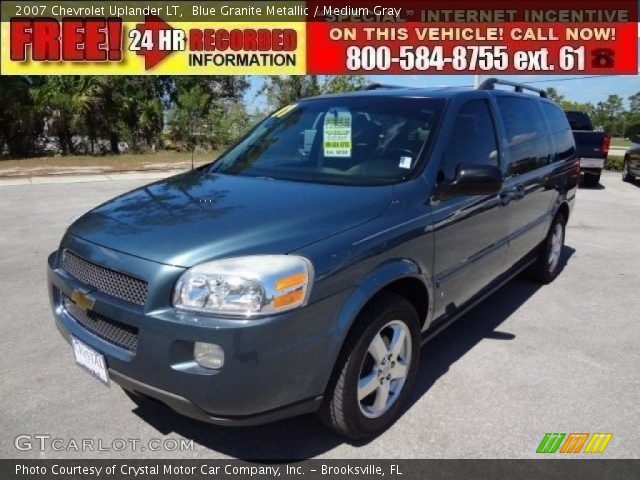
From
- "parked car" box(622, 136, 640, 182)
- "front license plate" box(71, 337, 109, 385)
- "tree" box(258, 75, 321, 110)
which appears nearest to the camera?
"front license plate" box(71, 337, 109, 385)

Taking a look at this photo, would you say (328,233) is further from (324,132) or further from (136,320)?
(324,132)

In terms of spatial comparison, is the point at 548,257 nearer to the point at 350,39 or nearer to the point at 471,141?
the point at 471,141

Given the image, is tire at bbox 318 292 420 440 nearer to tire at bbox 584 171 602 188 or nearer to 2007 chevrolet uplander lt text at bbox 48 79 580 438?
2007 chevrolet uplander lt text at bbox 48 79 580 438

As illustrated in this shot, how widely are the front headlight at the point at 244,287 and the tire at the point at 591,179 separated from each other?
42.8 feet

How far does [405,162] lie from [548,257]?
2863mm

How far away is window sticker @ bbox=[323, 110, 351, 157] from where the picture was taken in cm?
327

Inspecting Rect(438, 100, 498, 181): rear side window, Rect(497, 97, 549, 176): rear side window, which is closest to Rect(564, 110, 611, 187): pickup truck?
Rect(497, 97, 549, 176): rear side window

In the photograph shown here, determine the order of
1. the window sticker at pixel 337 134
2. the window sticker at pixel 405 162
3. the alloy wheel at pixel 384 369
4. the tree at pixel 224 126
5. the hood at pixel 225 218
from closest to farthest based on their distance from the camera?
the hood at pixel 225 218
the alloy wheel at pixel 384 369
the window sticker at pixel 405 162
the window sticker at pixel 337 134
the tree at pixel 224 126

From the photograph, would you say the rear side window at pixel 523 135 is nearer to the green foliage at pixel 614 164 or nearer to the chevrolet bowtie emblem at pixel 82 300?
the chevrolet bowtie emblem at pixel 82 300

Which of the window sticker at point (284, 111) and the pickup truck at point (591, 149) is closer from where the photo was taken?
the window sticker at point (284, 111)

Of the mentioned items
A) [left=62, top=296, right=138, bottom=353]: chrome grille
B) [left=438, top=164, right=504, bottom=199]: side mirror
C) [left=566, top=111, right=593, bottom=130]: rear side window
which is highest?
[left=566, top=111, right=593, bottom=130]: rear side window

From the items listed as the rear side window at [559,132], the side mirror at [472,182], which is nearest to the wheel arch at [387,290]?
the side mirror at [472,182]

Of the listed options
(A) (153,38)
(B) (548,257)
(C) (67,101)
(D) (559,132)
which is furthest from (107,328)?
(C) (67,101)

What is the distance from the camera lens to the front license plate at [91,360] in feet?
7.94
